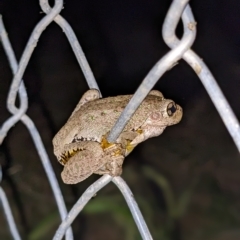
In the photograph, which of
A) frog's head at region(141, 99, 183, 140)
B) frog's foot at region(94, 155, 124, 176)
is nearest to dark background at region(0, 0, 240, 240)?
frog's head at region(141, 99, 183, 140)

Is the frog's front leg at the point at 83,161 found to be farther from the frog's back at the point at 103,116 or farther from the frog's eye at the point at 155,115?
the frog's eye at the point at 155,115

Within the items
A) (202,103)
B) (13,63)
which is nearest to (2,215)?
(202,103)

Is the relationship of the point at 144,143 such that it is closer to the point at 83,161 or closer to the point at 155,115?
the point at 155,115

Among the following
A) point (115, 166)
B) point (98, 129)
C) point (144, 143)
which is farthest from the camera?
point (144, 143)

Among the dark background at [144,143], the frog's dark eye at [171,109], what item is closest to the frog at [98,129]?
the frog's dark eye at [171,109]

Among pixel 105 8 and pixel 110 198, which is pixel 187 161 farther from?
pixel 105 8

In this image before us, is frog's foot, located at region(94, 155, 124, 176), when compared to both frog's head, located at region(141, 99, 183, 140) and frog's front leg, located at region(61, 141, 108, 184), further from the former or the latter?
frog's head, located at region(141, 99, 183, 140)

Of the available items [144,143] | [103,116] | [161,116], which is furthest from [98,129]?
[144,143]
